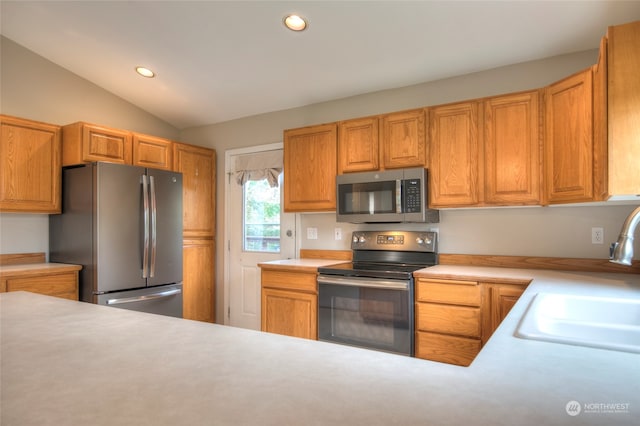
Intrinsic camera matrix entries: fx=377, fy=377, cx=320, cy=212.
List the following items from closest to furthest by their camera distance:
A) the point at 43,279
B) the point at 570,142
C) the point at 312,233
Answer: the point at 570,142, the point at 43,279, the point at 312,233

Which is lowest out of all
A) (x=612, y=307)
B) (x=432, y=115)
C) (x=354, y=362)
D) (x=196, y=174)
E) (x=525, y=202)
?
(x=612, y=307)

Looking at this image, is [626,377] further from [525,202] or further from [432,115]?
[432,115]

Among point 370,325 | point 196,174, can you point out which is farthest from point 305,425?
point 196,174

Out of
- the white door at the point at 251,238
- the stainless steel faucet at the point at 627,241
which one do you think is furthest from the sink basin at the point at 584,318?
the white door at the point at 251,238

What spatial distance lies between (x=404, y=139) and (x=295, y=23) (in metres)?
1.16

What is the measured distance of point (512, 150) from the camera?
A: 254cm

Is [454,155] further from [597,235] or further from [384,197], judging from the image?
[597,235]

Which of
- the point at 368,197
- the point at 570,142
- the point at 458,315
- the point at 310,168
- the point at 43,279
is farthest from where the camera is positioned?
the point at 310,168

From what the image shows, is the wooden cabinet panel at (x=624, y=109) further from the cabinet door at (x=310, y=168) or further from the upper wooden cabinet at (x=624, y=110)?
the cabinet door at (x=310, y=168)

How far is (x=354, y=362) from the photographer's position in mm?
688

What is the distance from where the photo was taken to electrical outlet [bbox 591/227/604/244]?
2.50 m

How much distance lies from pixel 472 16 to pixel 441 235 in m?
1.58

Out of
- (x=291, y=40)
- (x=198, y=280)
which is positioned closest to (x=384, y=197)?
(x=291, y=40)

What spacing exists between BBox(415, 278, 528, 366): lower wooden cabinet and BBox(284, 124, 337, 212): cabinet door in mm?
1172
